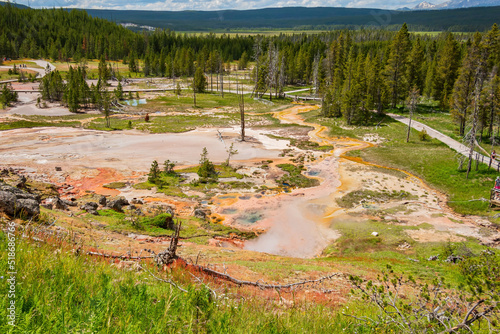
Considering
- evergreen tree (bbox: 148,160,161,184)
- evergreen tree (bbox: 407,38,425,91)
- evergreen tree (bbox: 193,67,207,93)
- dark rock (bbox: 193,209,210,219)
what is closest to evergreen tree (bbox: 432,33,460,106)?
evergreen tree (bbox: 407,38,425,91)

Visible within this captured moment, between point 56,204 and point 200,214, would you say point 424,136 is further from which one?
point 56,204

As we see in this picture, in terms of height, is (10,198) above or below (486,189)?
above

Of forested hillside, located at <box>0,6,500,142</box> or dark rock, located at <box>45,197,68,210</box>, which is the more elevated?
forested hillside, located at <box>0,6,500,142</box>

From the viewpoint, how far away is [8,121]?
5162 centimetres

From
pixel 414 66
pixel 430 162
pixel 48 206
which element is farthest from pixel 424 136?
pixel 48 206

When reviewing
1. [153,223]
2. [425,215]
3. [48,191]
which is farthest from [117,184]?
[425,215]

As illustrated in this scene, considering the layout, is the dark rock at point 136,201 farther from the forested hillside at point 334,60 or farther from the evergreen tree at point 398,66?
the evergreen tree at point 398,66

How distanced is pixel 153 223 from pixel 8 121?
47.8 meters

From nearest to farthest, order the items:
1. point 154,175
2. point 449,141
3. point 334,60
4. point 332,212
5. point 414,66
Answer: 1. point 332,212
2. point 154,175
3. point 449,141
4. point 414,66
5. point 334,60

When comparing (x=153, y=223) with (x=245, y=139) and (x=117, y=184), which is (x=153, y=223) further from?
(x=245, y=139)

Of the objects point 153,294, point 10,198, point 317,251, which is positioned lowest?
point 317,251

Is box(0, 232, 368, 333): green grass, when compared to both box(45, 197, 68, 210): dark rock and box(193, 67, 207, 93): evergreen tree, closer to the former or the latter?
box(45, 197, 68, 210): dark rock

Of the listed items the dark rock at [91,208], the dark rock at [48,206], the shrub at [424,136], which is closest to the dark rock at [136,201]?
the dark rock at [91,208]

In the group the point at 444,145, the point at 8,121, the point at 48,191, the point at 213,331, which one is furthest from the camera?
the point at 8,121
